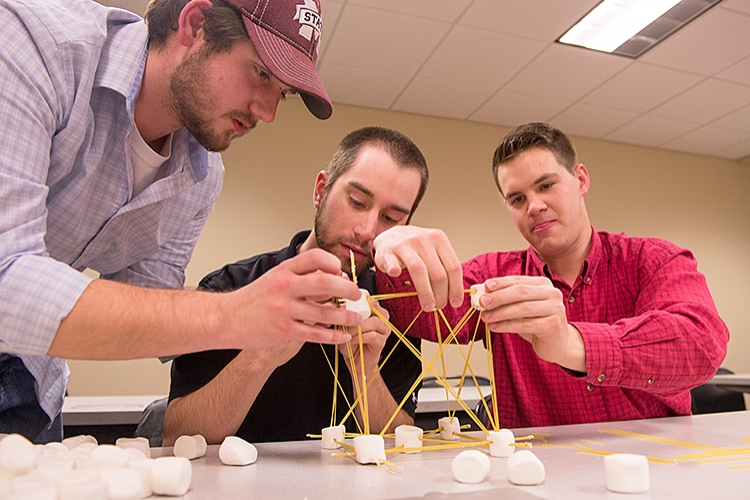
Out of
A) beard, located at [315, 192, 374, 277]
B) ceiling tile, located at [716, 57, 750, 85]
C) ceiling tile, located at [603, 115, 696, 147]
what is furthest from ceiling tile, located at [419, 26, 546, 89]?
beard, located at [315, 192, 374, 277]

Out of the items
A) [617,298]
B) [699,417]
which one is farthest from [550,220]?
[699,417]

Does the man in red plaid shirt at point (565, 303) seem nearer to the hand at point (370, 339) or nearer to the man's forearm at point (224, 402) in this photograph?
the hand at point (370, 339)

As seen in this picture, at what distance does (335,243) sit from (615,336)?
747 mm

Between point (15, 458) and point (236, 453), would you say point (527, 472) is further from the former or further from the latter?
point (15, 458)

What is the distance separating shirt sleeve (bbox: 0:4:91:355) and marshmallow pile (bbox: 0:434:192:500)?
0.15 metres

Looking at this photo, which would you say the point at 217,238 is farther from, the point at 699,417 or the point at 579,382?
the point at 699,417

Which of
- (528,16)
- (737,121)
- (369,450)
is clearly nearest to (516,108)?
(528,16)

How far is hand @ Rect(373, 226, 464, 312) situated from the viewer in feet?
3.01

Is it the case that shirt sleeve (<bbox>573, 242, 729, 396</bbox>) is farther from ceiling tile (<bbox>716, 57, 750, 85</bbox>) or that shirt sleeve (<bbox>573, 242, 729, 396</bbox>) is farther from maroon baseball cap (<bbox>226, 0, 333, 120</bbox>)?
ceiling tile (<bbox>716, 57, 750, 85</bbox>)

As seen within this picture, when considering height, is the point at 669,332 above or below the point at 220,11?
below

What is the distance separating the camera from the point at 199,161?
4.62 ft

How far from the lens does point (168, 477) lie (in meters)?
0.65

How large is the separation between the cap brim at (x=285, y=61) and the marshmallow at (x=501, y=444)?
776 mm

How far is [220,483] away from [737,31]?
3.92m
